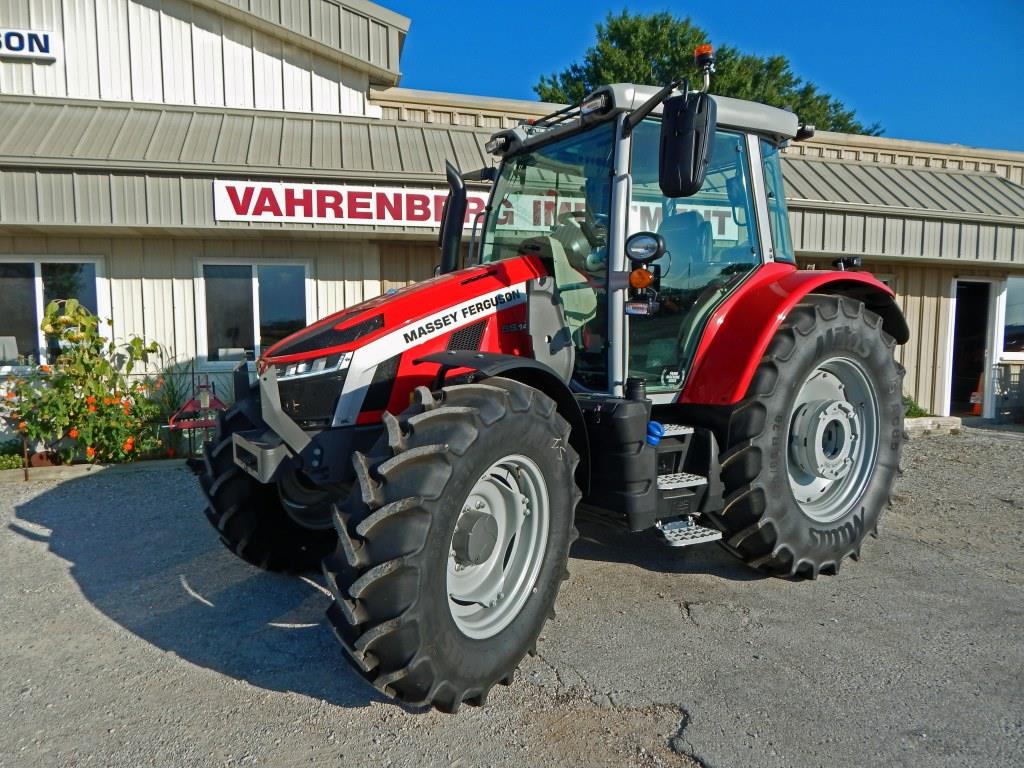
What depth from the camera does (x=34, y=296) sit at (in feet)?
24.7

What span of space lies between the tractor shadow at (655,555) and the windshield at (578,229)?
0.98 m

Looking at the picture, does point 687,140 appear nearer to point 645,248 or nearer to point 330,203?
point 645,248

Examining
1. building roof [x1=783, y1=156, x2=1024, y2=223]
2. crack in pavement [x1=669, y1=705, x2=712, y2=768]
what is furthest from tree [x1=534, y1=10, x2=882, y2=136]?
crack in pavement [x1=669, y1=705, x2=712, y2=768]

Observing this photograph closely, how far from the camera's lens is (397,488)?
7.76ft

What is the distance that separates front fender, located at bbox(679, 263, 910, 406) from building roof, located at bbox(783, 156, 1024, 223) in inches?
190

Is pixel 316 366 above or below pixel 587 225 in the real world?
below

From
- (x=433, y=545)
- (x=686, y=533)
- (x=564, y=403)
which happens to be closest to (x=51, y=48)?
(x=564, y=403)

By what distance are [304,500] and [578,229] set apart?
1937 millimetres

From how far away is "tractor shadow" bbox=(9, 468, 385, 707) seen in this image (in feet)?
9.87

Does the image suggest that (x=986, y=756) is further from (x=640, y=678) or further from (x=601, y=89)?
(x=601, y=89)

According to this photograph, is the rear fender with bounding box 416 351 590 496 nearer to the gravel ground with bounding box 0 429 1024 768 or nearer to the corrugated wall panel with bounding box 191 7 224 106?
the gravel ground with bounding box 0 429 1024 768

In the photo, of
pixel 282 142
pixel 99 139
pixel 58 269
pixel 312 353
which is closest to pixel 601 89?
pixel 312 353

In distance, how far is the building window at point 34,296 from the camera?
7504mm

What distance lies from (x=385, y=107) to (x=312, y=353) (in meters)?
6.86
